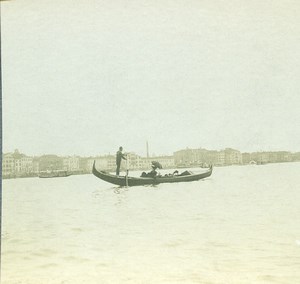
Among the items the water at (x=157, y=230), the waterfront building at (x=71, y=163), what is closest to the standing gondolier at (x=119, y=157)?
the water at (x=157, y=230)

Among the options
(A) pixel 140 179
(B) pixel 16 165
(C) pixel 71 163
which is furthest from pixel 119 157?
(B) pixel 16 165

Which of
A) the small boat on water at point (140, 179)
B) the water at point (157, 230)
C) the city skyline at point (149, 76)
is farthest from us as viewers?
the small boat on water at point (140, 179)

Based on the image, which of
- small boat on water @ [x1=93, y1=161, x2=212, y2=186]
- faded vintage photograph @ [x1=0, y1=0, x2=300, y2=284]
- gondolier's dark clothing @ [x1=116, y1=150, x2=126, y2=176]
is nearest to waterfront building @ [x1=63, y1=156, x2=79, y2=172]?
faded vintage photograph @ [x1=0, y1=0, x2=300, y2=284]

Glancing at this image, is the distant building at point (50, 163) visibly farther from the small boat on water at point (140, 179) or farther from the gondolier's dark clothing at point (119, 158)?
the gondolier's dark clothing at point (119, 158)

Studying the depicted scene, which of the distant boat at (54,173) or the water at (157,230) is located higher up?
the distant boat at (54,173)

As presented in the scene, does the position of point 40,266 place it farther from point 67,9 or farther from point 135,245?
point 67,9

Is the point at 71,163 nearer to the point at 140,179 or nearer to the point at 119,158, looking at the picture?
the point at 119,158

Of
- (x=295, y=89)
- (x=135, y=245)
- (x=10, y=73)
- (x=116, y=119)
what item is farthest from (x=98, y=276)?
(x=295, y=89)
